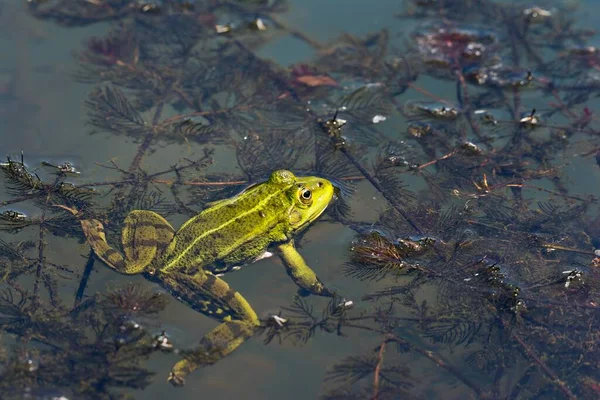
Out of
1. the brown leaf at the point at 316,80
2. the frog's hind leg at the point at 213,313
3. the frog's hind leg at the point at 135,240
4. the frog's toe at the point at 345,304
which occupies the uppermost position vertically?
the brown leaf at the point at 316,80

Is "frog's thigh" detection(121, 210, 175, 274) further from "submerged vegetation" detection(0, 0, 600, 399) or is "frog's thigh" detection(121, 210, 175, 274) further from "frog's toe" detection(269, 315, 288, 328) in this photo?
"frog's toe" detection(269, 315, 288, 328)

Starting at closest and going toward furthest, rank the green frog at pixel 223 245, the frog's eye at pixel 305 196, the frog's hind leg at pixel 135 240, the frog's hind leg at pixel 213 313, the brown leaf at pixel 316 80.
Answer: the frog's hind leg at pixel 213 313 → the green frog at pixel 223 245 → the frog's hind leg at pixel 135 240 → the frog's eye at pixel 305 196 → the brown leaf at pixel 316 80

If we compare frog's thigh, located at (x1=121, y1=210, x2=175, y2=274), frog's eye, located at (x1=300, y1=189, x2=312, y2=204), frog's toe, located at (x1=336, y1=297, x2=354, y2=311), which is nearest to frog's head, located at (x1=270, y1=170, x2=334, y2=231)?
frog's eye, located at (x1=300, y1=189, x2=312, y2=204)

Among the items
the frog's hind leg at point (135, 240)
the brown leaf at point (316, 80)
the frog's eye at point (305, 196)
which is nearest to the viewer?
the frog's hind leg at point (135, 240)

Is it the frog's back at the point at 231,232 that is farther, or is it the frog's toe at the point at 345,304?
the frog's back at the point at 231,232

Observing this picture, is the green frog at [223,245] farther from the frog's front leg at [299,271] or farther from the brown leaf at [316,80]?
the brown leaf at [316,80]

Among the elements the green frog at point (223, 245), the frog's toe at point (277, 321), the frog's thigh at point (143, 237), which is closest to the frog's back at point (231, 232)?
the green frog at point (223, 245)

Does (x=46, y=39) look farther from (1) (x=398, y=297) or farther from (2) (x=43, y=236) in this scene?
(1) (x=398, y=297)
